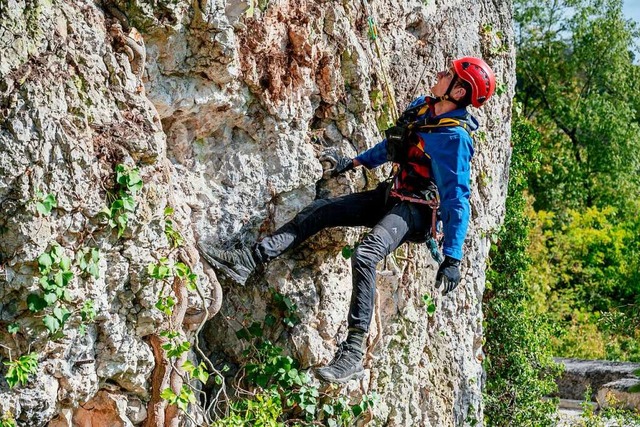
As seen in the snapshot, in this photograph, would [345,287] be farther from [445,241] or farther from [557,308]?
[557,308]

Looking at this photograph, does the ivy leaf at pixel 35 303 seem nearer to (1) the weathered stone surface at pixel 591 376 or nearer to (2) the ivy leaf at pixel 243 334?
(2) the ivy leaf at pixel 243 334

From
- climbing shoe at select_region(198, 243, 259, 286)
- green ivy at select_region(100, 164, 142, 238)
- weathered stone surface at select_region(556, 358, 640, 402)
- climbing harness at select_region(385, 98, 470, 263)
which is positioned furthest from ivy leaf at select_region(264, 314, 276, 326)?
weathered stone surface at select_region(556, 358, 640, 402)

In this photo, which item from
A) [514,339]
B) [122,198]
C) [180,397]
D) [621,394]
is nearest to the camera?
[122,198]

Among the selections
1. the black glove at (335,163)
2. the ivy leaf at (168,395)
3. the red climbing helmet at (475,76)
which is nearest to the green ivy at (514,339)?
the black glove at (335,163)

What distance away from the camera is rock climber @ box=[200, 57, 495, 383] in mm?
5945

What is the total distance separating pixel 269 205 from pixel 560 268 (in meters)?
16.0

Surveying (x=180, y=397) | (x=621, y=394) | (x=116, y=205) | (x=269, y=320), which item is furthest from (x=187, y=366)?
(x=621, y=394)

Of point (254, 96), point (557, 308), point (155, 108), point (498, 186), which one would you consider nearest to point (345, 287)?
point (254, 96)

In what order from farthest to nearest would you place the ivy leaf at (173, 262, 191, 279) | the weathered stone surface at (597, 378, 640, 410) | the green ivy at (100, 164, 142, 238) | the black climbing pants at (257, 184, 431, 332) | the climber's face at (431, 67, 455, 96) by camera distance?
1. the weathered stone surface at (597, 378, 640, 410)
2. the climber's face at (431, 67, 455, 96)
3. the black climbing pants at (257, 184, 431, 332)
4. the ivy leaf at (173, 262, 191, 279)
5. the green ivy at (100, 164, 142, 238)

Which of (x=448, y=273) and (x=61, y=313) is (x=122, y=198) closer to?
(x=61, y=313)

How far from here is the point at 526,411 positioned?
11484mm

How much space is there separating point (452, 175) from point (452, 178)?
2 centimetres

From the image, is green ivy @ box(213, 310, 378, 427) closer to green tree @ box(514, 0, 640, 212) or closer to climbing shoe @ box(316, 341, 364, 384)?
climbing shoe @ box(316, 341, 364, 384)

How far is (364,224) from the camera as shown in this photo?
21.0 feet
